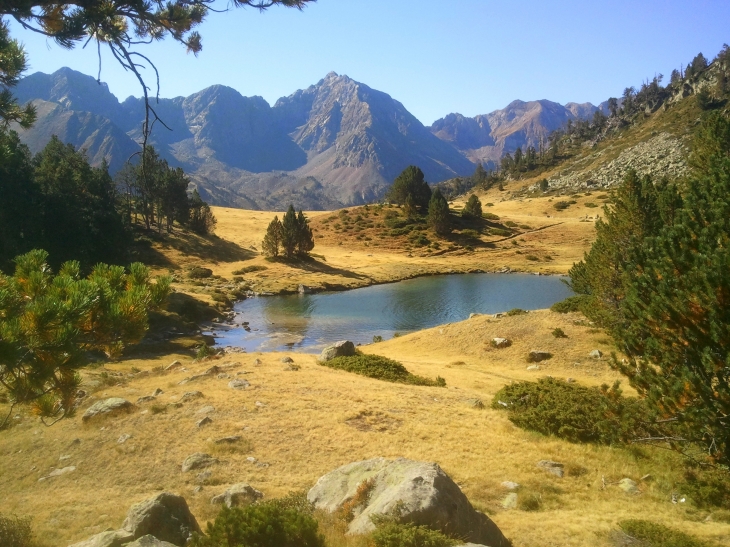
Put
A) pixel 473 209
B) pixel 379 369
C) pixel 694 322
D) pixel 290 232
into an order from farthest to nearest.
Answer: pixel 473 209, pixel 290 232, pixel 379 369, pixel 694 322

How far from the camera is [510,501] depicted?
9.98 m

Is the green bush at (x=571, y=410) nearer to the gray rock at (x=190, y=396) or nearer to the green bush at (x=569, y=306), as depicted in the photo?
the gray rock at (x=190, y=396)

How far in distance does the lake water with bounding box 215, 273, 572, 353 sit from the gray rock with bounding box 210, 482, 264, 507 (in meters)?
23.0

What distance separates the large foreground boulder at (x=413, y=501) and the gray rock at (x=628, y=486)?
14.7 ft

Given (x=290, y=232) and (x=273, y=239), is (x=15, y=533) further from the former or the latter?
(x=273, y=239)

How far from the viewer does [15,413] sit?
15750 mm

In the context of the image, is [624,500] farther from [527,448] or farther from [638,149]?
[638,149]

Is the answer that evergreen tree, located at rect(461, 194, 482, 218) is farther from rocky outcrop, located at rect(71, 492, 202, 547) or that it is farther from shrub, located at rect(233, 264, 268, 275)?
rocky outcrop, located at rect(71, 492, 202, 547)

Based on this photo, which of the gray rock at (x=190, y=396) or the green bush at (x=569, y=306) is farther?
the green bush at (x=569, y=306)

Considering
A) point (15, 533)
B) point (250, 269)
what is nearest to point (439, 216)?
point (250, 269)

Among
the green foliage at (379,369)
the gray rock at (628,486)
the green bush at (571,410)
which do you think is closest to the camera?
the gray rock at (628,486)

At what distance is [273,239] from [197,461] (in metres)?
53.2

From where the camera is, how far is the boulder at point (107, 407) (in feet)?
49.6

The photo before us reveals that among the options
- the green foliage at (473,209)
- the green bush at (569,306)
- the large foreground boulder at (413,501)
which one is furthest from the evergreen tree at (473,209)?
the large foreground boulder at (413,501)
